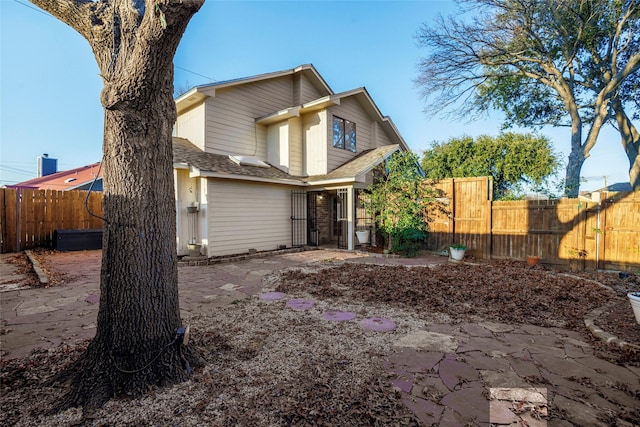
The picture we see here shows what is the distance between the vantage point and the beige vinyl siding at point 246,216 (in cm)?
848

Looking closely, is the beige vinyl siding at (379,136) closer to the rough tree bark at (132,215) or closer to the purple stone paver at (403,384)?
the rough tree bark at (132,215)

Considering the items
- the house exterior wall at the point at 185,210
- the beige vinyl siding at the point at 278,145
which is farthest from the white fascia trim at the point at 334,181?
the house exterior wall at the point at 185,210

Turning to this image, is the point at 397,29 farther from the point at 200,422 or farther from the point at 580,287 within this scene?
the point at 200,422

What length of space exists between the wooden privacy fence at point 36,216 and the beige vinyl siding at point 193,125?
387cm

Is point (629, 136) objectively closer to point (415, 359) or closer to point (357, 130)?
point (357, 130)

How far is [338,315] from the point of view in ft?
13.1

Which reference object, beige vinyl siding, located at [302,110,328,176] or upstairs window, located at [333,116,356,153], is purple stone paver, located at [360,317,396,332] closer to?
beige vinyl siding, located at [302,110,328,176]

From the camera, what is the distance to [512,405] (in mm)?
2070

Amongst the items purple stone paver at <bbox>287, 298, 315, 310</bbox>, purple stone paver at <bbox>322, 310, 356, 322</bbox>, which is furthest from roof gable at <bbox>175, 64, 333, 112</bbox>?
purple stone paver at <bbox>322, 310, 356, 322</bbox>

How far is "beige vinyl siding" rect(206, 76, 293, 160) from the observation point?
9859mm

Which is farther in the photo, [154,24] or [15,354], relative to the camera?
[15,354]

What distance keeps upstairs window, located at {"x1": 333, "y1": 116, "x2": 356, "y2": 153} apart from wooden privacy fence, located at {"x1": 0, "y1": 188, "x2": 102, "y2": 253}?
8.97 metres

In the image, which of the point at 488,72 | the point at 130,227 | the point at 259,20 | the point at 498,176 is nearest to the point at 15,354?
the point at 130,227

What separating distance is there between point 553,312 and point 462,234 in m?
4.99
